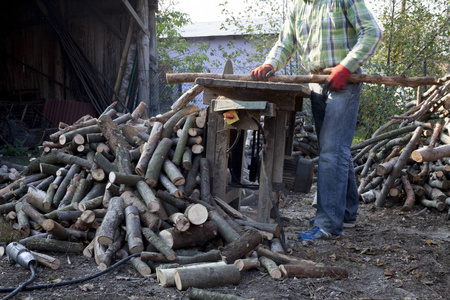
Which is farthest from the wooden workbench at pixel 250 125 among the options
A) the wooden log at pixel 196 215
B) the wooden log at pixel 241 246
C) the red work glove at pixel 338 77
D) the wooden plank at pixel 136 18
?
the wooden plank at pixel 136 18

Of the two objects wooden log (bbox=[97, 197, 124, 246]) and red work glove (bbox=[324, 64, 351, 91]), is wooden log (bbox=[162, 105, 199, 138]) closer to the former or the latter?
wooden log (bbox=[97, 197, 124, 246])

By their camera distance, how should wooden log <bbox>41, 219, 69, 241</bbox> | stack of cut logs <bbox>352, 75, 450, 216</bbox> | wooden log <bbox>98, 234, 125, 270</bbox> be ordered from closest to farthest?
wooden log <bbox>98, 234, 125, 270</bbox> < wooden log <bbox>41, 219, 69, 241</bbox> < stack of cut logs <bbox>352, 75, 450, 216</bbox>

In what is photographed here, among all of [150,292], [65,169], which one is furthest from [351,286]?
[65,169]

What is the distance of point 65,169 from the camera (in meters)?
4.81

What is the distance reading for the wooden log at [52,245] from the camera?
3547 mm

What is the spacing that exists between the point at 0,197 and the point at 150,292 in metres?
2.99

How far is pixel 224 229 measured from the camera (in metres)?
3.56

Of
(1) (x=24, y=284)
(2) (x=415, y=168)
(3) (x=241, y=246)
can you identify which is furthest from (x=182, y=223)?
(2) (x=415, y=168)

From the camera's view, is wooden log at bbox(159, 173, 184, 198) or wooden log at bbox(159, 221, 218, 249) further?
wooden log at bbox(159, 173, 184, 198)

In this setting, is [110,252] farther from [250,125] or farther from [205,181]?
[250,125]

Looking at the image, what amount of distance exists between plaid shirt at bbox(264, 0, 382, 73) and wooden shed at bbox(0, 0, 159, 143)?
20.4 feet

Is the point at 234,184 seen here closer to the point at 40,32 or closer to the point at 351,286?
A: the point at 351,286

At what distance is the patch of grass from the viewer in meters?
3.85

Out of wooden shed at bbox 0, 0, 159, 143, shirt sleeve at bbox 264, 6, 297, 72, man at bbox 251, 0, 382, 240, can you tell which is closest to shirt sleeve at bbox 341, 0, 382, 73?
man at bbox 251, 0, 382, 240
